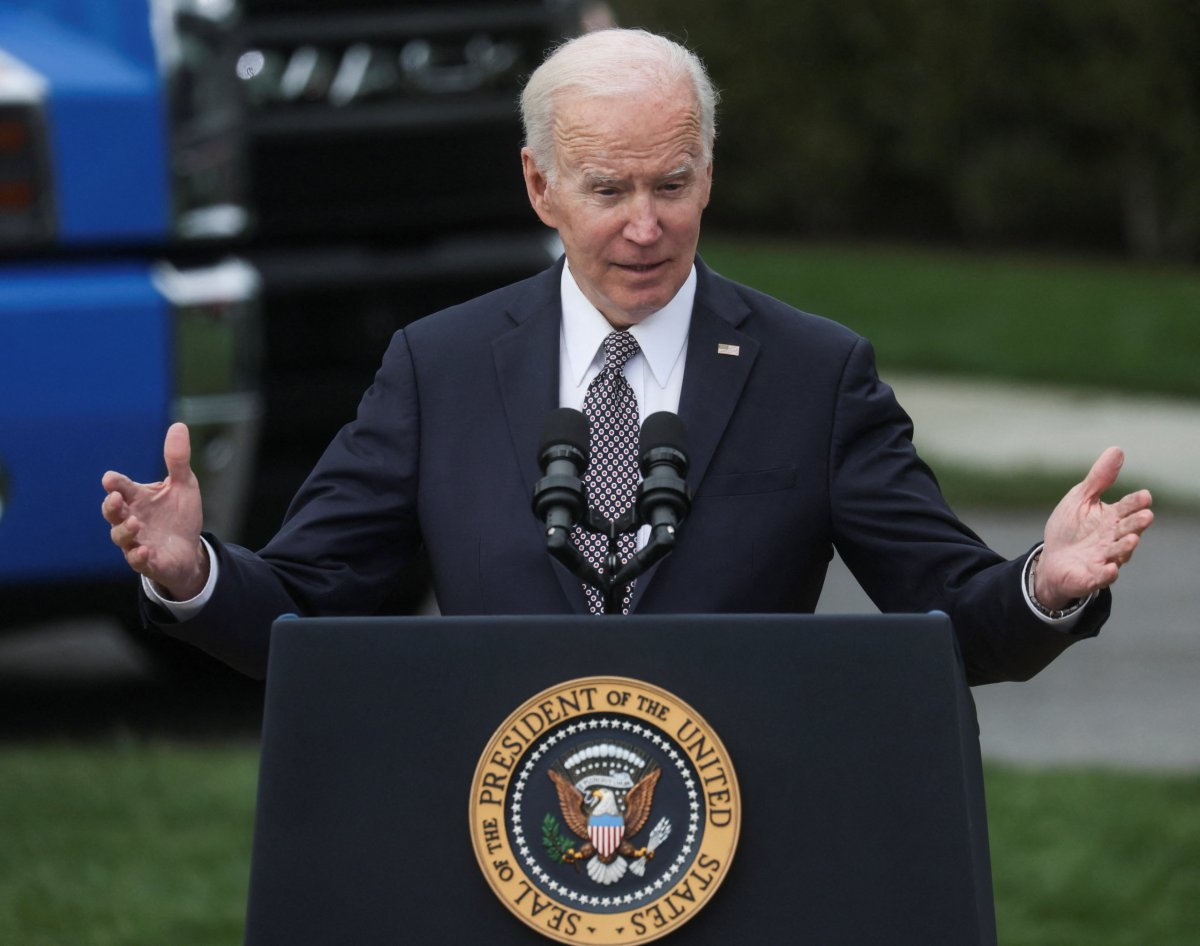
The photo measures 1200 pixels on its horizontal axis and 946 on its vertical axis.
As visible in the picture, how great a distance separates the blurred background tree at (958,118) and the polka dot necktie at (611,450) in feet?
48.8

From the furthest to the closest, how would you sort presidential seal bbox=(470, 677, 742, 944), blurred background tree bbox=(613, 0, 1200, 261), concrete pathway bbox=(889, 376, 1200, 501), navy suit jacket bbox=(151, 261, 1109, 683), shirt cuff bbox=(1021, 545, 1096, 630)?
blurred background tree bbox=(613, 0, 1200, 261) < concrete pathway bbox=(889, 376, 1200, 501) < navy suit jacket bbox=(151, 261, 1109, 683) < shirt cuff bbox=(1021, 545, 1096, 630) < presidential seal bbox=(470, 677, 742, 944)

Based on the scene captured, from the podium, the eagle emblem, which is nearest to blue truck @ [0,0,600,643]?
the podium

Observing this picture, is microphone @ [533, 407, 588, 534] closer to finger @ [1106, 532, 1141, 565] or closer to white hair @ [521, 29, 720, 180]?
white hair @ [521, 29, 720, 180]

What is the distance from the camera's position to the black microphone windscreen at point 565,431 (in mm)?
2941

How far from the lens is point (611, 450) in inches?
127

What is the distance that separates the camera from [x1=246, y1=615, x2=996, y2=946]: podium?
8.91 feet

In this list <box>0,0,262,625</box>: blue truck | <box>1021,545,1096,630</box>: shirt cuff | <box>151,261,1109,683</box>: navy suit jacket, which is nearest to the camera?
<box>1021,545,1096,630</box>: shirt cuff

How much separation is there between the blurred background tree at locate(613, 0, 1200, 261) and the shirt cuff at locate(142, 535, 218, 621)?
1522 cm

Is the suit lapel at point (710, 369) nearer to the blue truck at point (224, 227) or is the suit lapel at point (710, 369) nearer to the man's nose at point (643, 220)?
the man's nose at point (643, 220)

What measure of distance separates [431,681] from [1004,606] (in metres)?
0.77

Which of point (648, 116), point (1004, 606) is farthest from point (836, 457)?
point (648, 116)

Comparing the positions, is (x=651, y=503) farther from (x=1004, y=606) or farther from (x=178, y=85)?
(x=178, y=85)

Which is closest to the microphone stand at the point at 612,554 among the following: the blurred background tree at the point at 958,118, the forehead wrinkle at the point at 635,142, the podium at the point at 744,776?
the podium at the point at 744,776

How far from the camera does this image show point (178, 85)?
5.75 m
